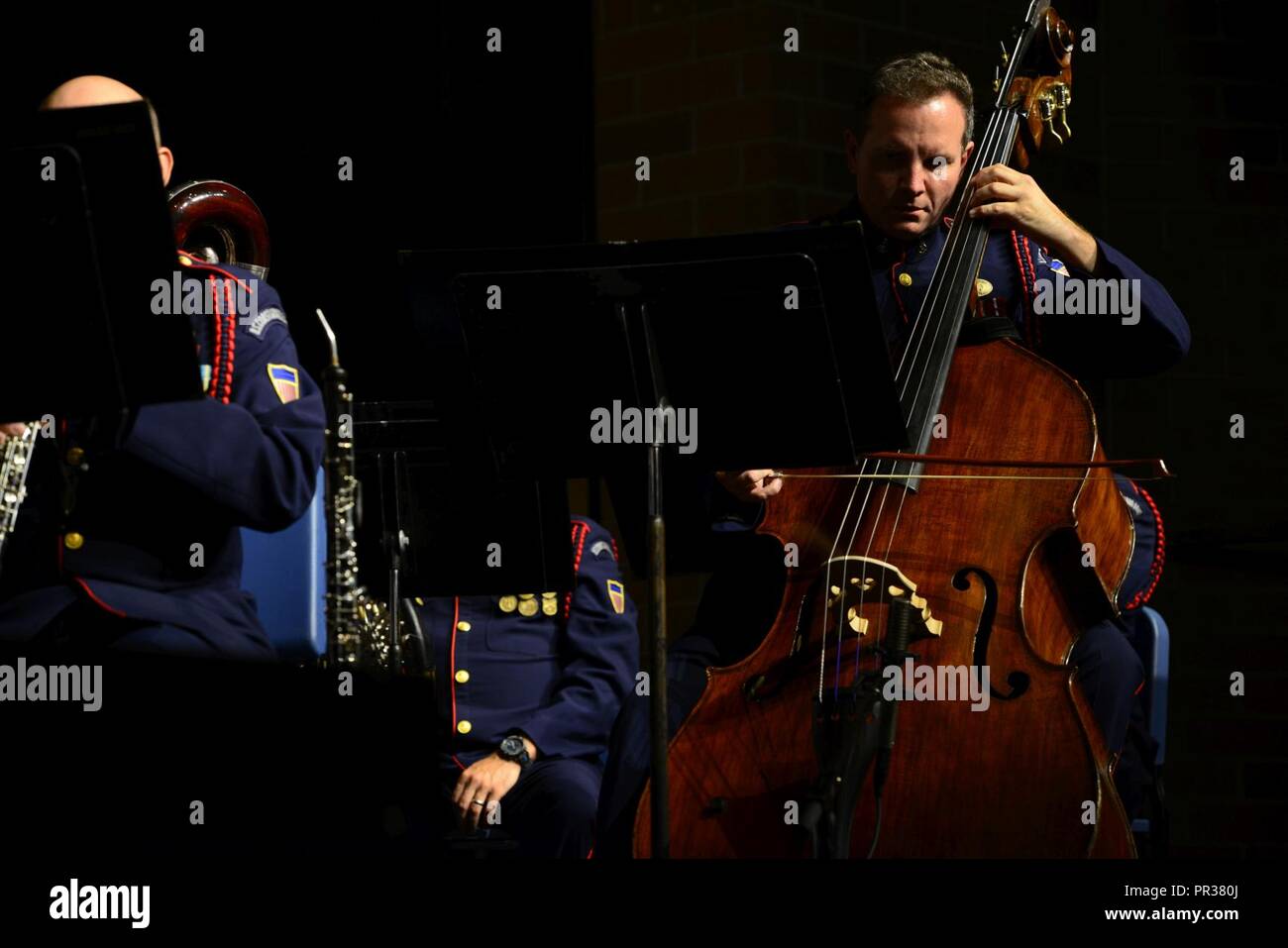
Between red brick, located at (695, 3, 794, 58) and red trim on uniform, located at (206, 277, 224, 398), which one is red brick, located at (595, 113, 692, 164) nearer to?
red brick, located at (695, 3, 794, 58)

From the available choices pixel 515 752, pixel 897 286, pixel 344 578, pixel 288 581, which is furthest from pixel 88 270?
→ pixel 344 578

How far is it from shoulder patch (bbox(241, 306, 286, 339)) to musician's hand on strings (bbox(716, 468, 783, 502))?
78 cm

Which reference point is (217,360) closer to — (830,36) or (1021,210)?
(1021,210)

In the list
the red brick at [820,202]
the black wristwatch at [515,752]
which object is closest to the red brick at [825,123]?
the red brick at [820,202]

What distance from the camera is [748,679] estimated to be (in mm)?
2219

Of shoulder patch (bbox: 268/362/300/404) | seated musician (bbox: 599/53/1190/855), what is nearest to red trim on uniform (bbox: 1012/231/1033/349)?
seated musician (bbox: 599/53/1190/855)

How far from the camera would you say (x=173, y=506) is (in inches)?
99.7

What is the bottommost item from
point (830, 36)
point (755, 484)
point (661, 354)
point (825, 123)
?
point (755, 484)

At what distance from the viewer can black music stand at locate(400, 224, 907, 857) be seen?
210 centimetres

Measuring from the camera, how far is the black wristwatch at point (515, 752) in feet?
10.4

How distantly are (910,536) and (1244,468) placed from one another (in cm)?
233

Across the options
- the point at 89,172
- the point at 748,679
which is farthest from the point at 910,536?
the point at 89,172

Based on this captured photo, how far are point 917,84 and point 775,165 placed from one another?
1442 mm
